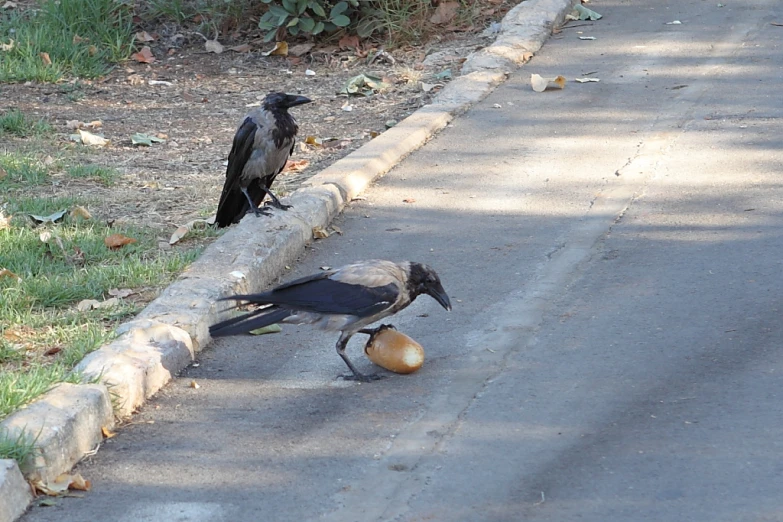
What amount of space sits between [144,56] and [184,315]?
284 inches

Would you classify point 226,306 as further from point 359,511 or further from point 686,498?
point 686,498

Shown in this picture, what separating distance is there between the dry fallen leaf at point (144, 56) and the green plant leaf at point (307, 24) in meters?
1.78

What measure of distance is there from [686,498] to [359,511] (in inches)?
46.1

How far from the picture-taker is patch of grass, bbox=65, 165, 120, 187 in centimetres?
798

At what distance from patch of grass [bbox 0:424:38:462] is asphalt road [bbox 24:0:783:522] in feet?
0.68

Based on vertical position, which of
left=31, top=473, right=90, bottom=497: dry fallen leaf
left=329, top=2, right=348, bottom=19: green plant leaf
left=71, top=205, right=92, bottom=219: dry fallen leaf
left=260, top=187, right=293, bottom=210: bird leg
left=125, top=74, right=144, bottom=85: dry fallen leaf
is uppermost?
left=329, top=2, right=348, bottom=19: green plant leaf

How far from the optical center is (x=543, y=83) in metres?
9.61

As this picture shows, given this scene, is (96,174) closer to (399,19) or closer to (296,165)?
(296,165)

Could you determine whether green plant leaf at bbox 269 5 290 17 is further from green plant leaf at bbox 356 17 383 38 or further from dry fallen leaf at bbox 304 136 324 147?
dry fallen leaf at bbox 304 136 324 147

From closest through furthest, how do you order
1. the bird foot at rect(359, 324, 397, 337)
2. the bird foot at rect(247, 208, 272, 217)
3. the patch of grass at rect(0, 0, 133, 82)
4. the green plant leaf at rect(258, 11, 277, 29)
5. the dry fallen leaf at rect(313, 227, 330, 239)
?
the bird foot at rect(359, 324, 397, 337)
the bird foot at rect(247, 208, 272, 217)
the dry fallen leaf at rect(313, 227, 330, 239)
the patch of grass at rect(0, 0, 133, 82)
the green plant leaf at rect(258, 11, 277, 29)

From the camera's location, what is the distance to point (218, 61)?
11727mm

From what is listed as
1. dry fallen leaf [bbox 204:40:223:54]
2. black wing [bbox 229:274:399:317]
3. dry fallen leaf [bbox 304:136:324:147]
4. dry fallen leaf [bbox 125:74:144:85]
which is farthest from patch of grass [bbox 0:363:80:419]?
dry fallen leaf [bbox 204:40:223:54]

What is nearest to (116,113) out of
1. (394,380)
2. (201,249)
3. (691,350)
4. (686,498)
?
(201,249)

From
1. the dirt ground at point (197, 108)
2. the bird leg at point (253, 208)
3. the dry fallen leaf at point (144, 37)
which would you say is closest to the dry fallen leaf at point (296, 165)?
the dirt ground at point (197, 108)
